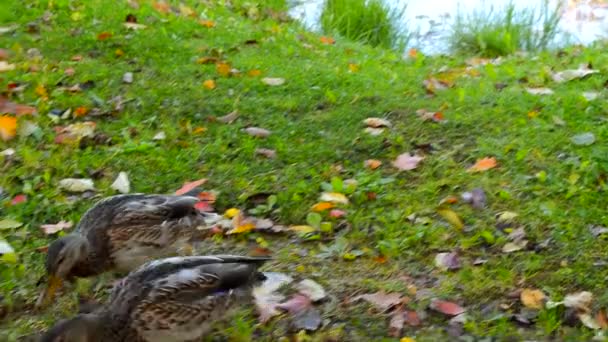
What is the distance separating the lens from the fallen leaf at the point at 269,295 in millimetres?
3600

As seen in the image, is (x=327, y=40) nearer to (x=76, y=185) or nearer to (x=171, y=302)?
(x=76, y=185)

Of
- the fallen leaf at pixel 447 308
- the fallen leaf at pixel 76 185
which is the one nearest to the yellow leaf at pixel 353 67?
the fallen leaf at pixel 76 185

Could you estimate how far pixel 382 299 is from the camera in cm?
369

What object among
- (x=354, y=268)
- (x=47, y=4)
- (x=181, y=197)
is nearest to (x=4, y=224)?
(x=181, y=197)

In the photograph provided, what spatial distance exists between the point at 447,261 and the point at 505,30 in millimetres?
4301

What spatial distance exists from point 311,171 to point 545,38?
3.88 m

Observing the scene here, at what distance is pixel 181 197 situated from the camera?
13.1 feet

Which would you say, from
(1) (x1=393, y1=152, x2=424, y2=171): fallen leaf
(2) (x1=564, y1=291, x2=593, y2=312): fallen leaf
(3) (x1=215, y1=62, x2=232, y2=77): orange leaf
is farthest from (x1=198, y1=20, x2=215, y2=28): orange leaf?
(2) (x1=564, y1=291, x2=593, y2=312): fallen leaf

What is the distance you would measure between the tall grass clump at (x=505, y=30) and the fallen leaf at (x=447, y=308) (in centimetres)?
441

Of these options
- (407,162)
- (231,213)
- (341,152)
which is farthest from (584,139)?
(231,213)

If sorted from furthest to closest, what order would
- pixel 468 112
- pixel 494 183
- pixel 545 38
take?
pixel 545 38 < pixel 468 112 < pixel 494 183

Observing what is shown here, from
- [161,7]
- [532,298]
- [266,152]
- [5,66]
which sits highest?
[161,7]

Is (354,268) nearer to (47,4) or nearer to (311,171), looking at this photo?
(311,171)

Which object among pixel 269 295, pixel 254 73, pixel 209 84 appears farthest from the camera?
pixel 254 73
